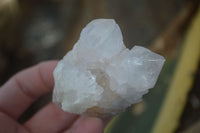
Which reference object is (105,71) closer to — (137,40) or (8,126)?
(8,126)

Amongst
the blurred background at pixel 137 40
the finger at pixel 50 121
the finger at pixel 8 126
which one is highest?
the finger at pixel 8 126

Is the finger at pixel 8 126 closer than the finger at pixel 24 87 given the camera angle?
Yes

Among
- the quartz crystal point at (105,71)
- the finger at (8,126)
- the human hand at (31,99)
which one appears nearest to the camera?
the quartz crystal point at (105,71)

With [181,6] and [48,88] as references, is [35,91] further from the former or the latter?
[181,6]

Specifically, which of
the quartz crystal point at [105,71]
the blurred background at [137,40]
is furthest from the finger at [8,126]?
the blurred background at [137,40]

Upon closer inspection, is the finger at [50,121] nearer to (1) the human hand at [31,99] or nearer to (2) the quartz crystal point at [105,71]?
(1) the human hand at [31,99]

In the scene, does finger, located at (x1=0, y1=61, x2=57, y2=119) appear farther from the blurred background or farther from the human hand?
the blurred background

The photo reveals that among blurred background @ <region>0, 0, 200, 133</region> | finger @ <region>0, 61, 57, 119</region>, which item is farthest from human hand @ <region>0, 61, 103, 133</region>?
blurred background @ <region>0, 0, 200, 133</region>
